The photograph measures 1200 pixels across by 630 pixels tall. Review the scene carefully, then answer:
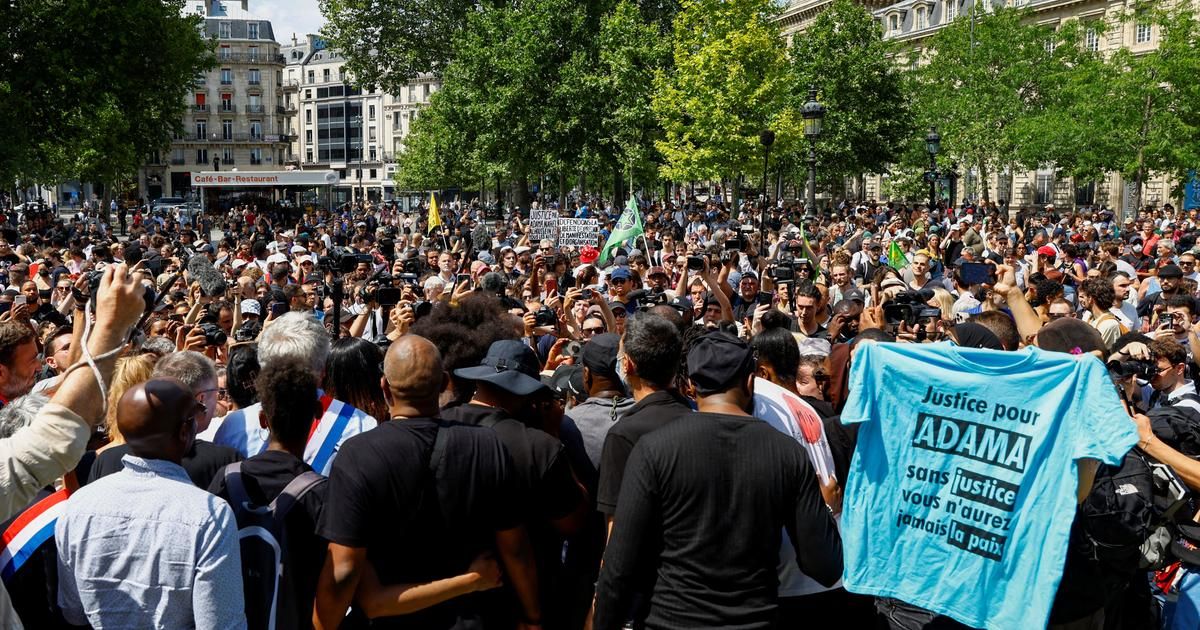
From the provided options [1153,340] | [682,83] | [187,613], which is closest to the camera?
[187,613]

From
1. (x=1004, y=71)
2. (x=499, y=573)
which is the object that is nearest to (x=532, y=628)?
(x=499, y=573)

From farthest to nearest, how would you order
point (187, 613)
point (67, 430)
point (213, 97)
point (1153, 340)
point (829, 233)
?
point (213, 97), point (829, 233), point (1153, 340), point (187, 613), point (67, 430)

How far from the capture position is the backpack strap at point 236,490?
3.79 m

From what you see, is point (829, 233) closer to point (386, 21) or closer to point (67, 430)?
point (67, 430)

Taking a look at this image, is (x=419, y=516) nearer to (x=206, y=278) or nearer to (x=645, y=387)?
(x=645, y=387)

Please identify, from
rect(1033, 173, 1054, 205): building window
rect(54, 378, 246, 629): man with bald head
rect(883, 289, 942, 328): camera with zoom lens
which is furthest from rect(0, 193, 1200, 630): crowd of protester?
rect(1033, 173, 1054, 205): building window

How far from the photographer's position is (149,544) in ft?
11.0

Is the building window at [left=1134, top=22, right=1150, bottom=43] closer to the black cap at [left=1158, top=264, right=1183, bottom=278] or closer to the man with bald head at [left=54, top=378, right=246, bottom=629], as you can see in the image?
the black cap at [left=1158, top=264, right=1183, bottom=278]

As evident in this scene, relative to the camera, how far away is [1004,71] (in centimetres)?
5069

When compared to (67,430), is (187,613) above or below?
below

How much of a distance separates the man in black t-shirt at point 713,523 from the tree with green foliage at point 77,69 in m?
29.2

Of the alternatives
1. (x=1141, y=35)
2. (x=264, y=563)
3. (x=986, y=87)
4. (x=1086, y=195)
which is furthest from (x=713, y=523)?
(x=1086, y=195)

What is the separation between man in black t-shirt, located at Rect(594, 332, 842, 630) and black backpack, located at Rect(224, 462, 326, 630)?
1.09 metres

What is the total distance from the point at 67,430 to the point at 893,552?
2942mm
